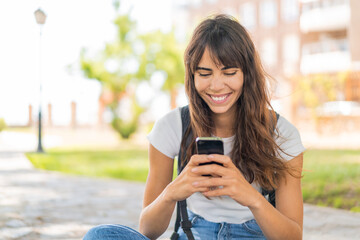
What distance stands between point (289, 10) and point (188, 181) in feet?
99.9

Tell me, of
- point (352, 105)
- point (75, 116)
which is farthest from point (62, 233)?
point (75, 116)

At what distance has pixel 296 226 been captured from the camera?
199cm

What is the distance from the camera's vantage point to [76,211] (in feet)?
16.1

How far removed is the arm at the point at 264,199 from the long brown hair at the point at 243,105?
2.9 inches

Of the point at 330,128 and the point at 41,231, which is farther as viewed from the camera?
the point at 330,128

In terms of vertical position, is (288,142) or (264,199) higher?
(288,142)

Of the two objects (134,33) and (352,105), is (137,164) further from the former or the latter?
(352,105)

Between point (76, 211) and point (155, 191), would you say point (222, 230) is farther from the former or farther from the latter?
point (76, 211)

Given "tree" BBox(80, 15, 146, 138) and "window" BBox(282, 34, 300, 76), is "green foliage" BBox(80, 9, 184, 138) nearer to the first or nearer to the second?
"tree" BBox(80, 15, 146, 138)

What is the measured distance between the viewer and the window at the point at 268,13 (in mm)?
31406

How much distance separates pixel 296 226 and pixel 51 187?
214 inches

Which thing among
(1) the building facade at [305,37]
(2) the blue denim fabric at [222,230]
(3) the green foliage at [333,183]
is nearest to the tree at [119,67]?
(1) the building facade at [305,37]

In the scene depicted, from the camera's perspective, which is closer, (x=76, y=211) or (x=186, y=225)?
(x=186, y=225)

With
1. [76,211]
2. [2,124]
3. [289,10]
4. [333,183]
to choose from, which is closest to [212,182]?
[76,211]
